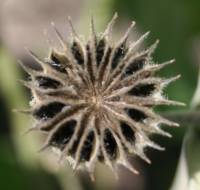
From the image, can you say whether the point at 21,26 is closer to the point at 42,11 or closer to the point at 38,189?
the point at 42,11

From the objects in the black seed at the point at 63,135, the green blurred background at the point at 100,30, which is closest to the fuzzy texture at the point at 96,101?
the black seed at the point at 63,135

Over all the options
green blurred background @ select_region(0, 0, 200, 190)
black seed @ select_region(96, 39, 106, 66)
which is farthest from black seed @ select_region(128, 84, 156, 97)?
green blurred background @ select_region(0, 0, 200, 190)

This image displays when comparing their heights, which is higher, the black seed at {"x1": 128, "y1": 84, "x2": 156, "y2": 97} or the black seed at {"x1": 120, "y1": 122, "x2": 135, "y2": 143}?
the black seed at {"x1": 128, "y1": 84, "x2": 156, "y2": 97}

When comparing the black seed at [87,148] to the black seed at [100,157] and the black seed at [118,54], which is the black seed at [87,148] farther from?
the black seed at [118,54]

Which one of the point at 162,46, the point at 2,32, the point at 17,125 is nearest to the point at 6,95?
the point at 17,125

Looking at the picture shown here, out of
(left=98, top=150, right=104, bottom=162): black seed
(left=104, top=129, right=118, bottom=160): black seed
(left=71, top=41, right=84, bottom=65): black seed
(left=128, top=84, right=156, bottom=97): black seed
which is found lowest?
(left=98, top=150, right=104, bottom=162): black seed

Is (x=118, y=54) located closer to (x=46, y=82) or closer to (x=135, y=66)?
(x=135, y=66)

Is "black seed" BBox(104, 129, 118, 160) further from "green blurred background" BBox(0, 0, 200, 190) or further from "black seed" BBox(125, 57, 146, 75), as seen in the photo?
"green blurred background" BBox(0, 0, 200, 190)

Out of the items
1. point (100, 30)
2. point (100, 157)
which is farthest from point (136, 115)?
point (100, 30)
